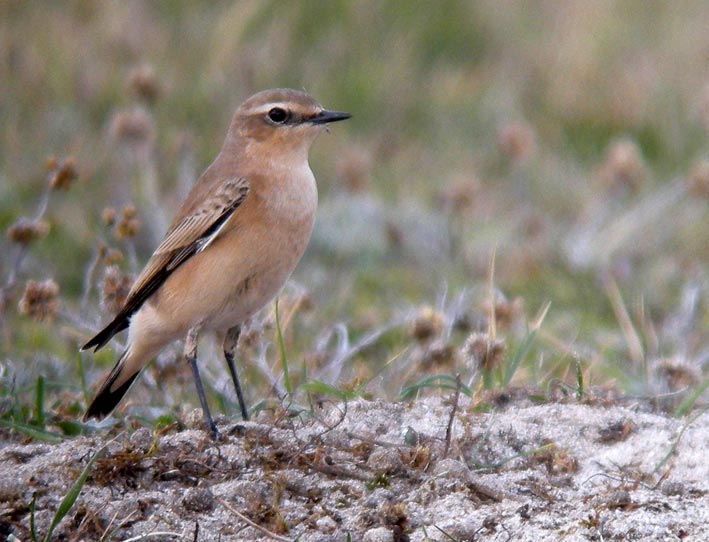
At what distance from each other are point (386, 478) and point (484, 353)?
145 centimetres

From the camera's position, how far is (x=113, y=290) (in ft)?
21.5

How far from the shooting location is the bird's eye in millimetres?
6195

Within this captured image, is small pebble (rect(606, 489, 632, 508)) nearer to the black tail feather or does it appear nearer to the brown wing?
the brown wing

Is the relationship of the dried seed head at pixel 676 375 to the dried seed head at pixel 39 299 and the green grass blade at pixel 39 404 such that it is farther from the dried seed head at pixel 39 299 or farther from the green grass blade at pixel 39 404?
the dried seed head at pixel 39 299

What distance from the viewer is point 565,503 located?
177 inches

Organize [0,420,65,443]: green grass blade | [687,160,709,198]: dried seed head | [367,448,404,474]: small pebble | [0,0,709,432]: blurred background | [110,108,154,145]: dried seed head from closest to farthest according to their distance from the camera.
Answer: [367,448,404,474]: small pebble, [0,420,65,443]: green grass blade, [0,0,709,432]: blurred background, [110,108,154,145]: dried seed head, [687,160,709,198]: dried seed head

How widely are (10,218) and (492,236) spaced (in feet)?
12.6

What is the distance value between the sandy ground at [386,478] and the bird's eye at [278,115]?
161 cm

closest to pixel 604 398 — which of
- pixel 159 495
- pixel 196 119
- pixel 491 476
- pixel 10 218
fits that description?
pixel 491 476

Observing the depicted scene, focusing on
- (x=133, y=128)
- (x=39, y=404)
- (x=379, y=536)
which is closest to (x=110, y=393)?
(x=39, y=404)

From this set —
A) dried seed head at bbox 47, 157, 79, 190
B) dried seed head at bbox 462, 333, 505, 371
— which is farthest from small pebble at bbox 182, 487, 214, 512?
dried seed head at bbox 47, 157, 79, 190

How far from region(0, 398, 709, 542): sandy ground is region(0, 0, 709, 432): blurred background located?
75cm

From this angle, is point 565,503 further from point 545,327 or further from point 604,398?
point 545,327

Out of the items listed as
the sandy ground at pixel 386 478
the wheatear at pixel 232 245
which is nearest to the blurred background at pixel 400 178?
the wheatear at pixel 232 245
